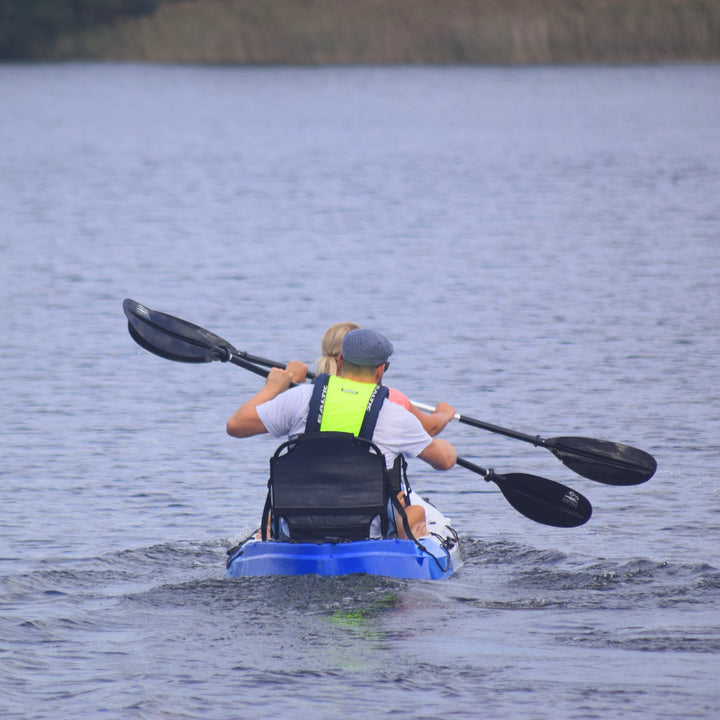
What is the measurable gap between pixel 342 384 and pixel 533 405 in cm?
670

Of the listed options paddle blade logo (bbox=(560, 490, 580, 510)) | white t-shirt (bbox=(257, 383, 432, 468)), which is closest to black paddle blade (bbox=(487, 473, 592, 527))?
paddle blade logo (bbox=(560, 490, 580, 510))

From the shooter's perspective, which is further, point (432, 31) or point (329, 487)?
point (432, 31)

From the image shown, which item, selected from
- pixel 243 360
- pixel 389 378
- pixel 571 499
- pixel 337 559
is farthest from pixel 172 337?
pixel 389 378

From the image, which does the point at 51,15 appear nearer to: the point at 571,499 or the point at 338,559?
the point at 571,499

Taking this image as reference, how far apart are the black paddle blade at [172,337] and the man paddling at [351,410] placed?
1773 millimetres

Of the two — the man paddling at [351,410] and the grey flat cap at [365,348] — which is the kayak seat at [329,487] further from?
the grey flat cap at [365,348]

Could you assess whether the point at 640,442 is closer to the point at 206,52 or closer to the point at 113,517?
the point at 113,517

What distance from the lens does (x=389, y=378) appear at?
51.9ft

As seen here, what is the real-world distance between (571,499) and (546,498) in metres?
0.16

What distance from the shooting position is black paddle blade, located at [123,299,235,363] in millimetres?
10039

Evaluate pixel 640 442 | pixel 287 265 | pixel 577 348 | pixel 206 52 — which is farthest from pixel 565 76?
pixel 640 442

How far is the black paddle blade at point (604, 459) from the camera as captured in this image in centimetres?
999

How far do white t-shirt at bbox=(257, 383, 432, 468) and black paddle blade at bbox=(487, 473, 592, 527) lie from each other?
169cm

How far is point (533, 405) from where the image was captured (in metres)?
14.6
